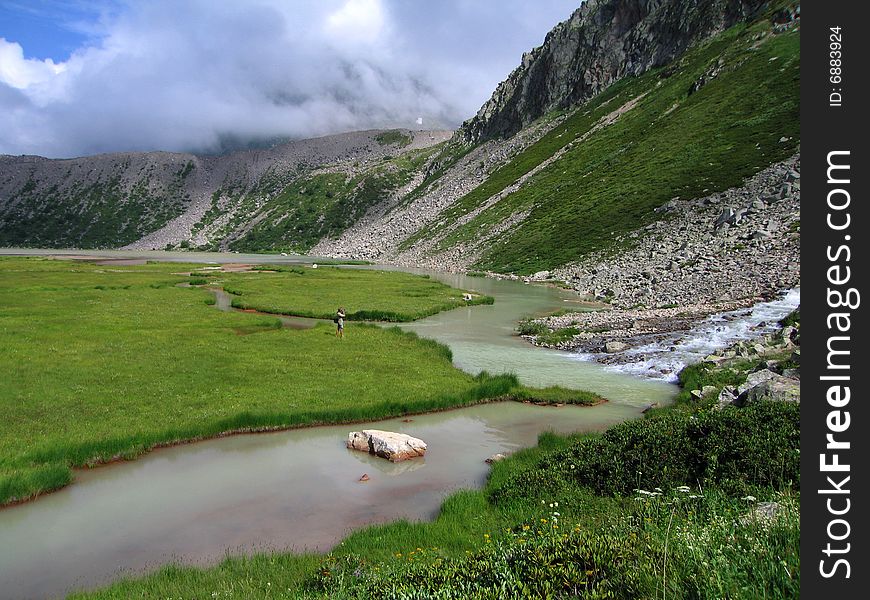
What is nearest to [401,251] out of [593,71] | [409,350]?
[593,71]

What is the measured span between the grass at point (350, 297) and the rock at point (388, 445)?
1400 inches

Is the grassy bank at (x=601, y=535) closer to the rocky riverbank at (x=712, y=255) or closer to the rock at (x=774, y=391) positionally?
the rock at (x=774, y=391)

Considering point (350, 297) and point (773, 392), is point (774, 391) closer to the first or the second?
point (773, 392)

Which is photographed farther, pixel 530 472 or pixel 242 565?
pixel 530 472

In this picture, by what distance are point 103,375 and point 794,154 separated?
10120 centimetres

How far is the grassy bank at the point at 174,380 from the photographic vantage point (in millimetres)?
21062

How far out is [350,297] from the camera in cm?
7350

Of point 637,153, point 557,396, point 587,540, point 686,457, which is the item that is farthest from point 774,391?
point 637,153

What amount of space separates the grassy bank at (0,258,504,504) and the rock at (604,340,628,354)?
12.4m

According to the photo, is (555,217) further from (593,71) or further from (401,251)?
(593,71)

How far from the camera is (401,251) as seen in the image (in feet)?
551

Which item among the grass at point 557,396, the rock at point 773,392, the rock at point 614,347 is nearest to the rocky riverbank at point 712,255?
the rock at point 614,347

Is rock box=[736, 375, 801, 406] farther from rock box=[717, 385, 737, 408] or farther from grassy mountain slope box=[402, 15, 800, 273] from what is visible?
grassy mountain slope box=[402, 15, 800, 273]

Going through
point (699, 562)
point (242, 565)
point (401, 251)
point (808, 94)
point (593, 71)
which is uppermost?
point (593, 71)
